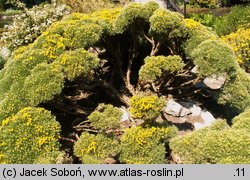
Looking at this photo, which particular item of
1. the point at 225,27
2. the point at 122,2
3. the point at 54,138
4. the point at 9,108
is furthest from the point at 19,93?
the point at 122,2

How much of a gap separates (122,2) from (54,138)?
1215cm

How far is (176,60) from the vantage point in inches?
221

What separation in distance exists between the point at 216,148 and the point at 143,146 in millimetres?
1059

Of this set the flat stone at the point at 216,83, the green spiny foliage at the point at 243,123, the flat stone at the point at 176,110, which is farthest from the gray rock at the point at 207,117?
the green spiny foliage at the point at 243,123

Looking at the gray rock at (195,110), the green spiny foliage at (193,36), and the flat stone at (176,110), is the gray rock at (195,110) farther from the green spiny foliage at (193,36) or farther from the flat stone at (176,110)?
the green spiny foliage at (193,36)

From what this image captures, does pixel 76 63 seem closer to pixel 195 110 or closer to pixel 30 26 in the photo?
pixel 195 110

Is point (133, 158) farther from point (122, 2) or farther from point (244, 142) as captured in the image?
point (122, 2)

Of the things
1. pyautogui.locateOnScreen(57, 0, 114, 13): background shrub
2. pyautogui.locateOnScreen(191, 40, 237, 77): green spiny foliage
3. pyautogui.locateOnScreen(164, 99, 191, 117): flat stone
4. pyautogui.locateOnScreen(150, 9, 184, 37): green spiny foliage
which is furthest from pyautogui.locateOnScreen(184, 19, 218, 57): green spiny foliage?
pyautogui.locateOnScreen(57, 0, 114, 13): background shrub

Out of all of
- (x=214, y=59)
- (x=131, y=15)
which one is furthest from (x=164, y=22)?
(x=214, y=59)

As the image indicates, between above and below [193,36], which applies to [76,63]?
below

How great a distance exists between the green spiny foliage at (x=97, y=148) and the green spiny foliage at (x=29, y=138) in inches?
13.2

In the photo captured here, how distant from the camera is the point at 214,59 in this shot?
554cm

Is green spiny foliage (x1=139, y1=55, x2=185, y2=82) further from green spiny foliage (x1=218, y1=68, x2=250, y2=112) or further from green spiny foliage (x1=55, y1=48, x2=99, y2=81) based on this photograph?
green spiny foliage (x1=218, y1=68, x2=250, y2=112)
